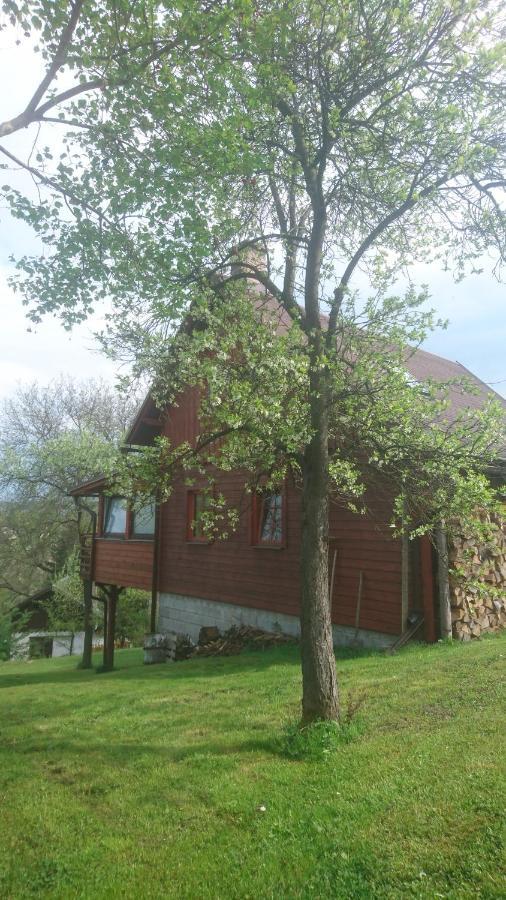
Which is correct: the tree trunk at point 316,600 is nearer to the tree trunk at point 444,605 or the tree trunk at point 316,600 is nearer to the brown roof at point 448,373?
the tree trunk at point 444,605

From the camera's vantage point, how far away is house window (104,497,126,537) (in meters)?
19.1

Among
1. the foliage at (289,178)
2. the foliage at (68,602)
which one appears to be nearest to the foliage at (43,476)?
the foliage at (68,602)

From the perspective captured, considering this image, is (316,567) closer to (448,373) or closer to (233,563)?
(233,563)

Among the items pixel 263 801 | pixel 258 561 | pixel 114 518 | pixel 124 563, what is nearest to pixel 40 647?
pixel 114 518

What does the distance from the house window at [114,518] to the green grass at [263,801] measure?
11844 mm

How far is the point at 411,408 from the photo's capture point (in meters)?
6.01

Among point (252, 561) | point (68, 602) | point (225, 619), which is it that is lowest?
point (68, 602)

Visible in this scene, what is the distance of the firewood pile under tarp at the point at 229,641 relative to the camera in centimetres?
1219

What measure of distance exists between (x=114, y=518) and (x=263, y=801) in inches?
634

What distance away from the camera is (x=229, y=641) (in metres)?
12.9

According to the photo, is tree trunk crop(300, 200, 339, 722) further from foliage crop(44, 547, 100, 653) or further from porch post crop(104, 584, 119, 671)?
foliage crop(44, 547, 100, 653)

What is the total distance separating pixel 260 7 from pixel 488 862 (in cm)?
733

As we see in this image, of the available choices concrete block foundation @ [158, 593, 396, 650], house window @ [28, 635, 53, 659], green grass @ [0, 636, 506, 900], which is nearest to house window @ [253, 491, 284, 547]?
concrete block foundation @ [158, 593, 396, 650]

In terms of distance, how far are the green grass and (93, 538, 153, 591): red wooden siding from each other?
10159 mm
